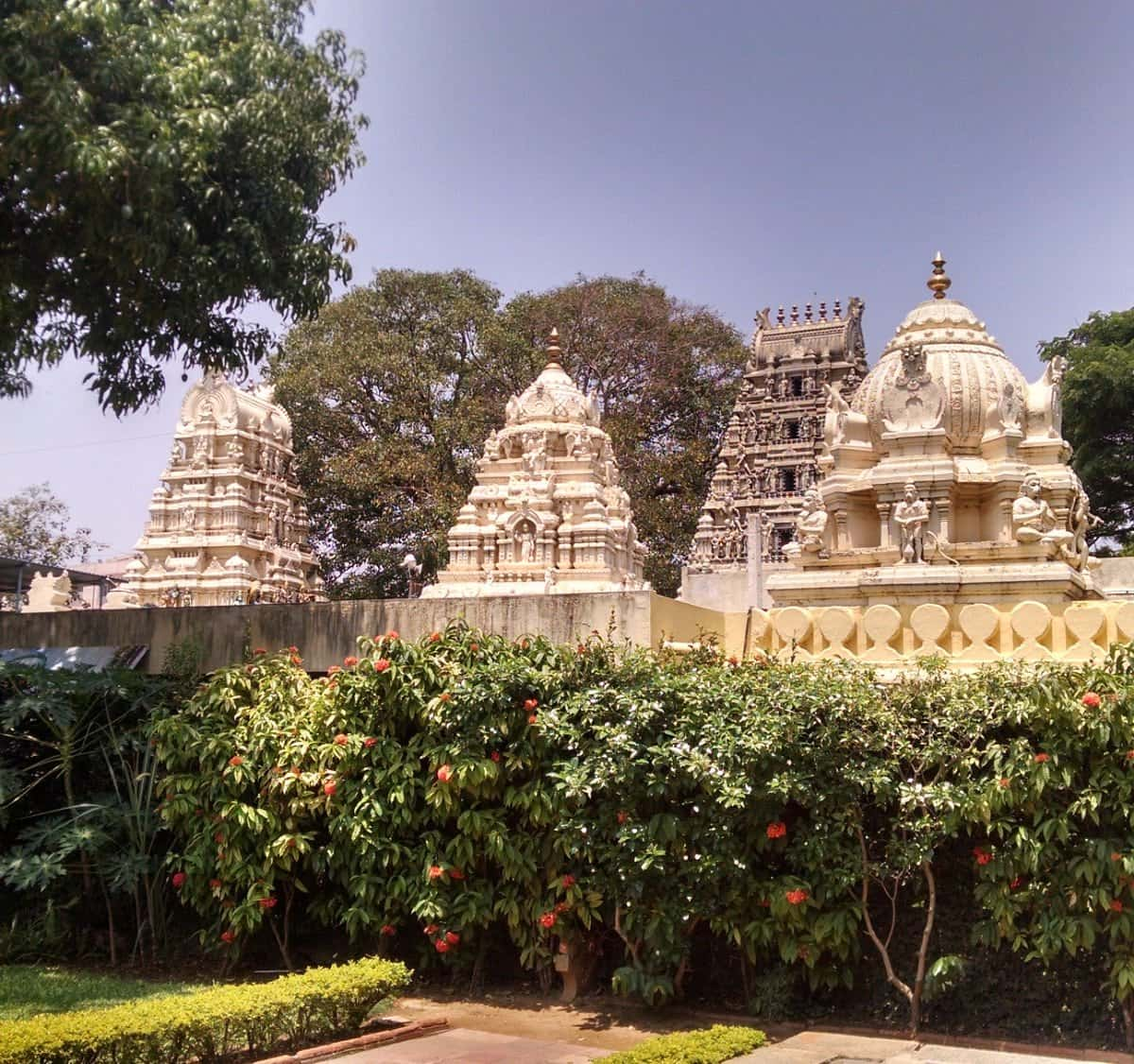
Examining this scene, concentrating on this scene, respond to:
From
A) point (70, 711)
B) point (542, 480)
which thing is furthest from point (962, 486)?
point (542, 480)

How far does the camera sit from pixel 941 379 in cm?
1631

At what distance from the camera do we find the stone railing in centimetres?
1098

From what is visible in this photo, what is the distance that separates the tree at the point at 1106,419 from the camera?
34.8 m

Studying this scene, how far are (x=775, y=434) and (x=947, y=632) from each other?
105 ft

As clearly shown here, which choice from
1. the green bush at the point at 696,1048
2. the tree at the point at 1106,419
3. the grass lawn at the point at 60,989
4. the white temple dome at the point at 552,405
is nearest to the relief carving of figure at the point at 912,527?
the green bush at the point at 696,1048

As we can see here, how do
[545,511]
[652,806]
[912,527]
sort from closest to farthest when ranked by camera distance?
[652,806], [912,527], [545,511]

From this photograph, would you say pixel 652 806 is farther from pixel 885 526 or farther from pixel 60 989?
pixel 885 526

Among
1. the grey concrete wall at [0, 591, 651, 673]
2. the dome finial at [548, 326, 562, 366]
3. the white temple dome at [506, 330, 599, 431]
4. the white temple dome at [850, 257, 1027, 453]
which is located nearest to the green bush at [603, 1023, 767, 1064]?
the grey concrete wall at [0, 591, 651, 673]

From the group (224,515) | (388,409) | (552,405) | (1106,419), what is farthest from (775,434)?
(224,515)

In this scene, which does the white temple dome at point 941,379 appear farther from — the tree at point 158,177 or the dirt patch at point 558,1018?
the dirt patch at point 558,1018

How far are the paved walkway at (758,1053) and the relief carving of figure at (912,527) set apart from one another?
7.53 m

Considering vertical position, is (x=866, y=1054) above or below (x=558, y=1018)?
above

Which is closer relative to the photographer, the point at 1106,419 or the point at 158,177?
the point at 158,177

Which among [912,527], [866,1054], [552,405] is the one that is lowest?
[866,1054]
